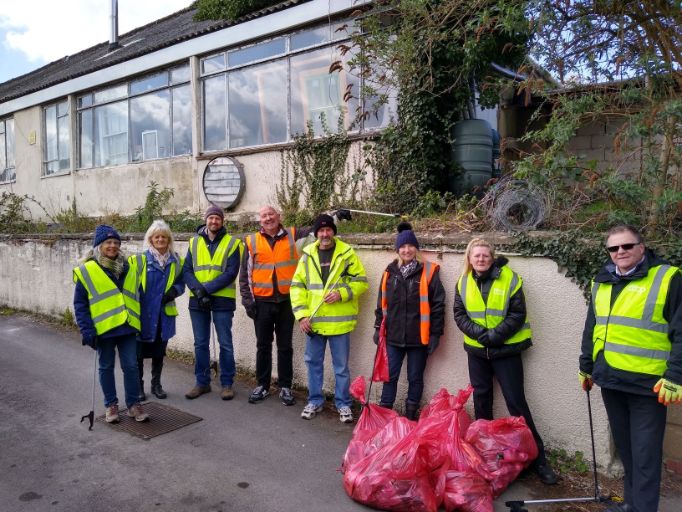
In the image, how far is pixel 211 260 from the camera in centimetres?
570

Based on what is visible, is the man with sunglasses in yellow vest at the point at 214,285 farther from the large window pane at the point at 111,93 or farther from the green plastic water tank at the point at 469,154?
the large window pane at the point at 111,93

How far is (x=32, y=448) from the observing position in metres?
4.68

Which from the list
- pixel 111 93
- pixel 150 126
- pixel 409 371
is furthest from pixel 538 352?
pixel 111 93

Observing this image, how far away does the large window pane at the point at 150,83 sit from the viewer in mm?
11244

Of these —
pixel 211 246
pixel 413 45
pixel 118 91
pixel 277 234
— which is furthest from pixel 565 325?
pixel 118 91

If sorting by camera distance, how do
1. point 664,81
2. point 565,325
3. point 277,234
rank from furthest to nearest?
1. point 277,234
2. point 664,81
3. point 565,325

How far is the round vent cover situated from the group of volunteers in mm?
3930

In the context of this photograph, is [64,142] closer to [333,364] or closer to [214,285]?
[214,285]

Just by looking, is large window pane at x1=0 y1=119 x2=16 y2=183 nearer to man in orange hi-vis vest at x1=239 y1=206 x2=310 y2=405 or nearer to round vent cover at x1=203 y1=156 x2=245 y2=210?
round vent cover at x1=203 y1=156 x2=245 y2=210

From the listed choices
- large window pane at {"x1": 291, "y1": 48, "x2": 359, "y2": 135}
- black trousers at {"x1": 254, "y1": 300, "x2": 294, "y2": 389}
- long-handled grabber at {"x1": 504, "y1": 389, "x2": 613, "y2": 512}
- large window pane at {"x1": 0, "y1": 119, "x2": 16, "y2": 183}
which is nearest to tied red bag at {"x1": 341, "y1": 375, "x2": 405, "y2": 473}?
long-handled grabber at {"x1": 504, "y1": 389, "x2": 613, "y2": 512}

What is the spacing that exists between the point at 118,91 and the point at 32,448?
952cm

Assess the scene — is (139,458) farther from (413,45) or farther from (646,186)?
(413,45)

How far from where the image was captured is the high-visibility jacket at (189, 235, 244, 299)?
569 cm

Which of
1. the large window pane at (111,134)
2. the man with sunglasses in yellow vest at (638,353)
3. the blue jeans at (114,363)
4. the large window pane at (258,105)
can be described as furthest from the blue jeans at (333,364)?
the large window pane at (111,134)
